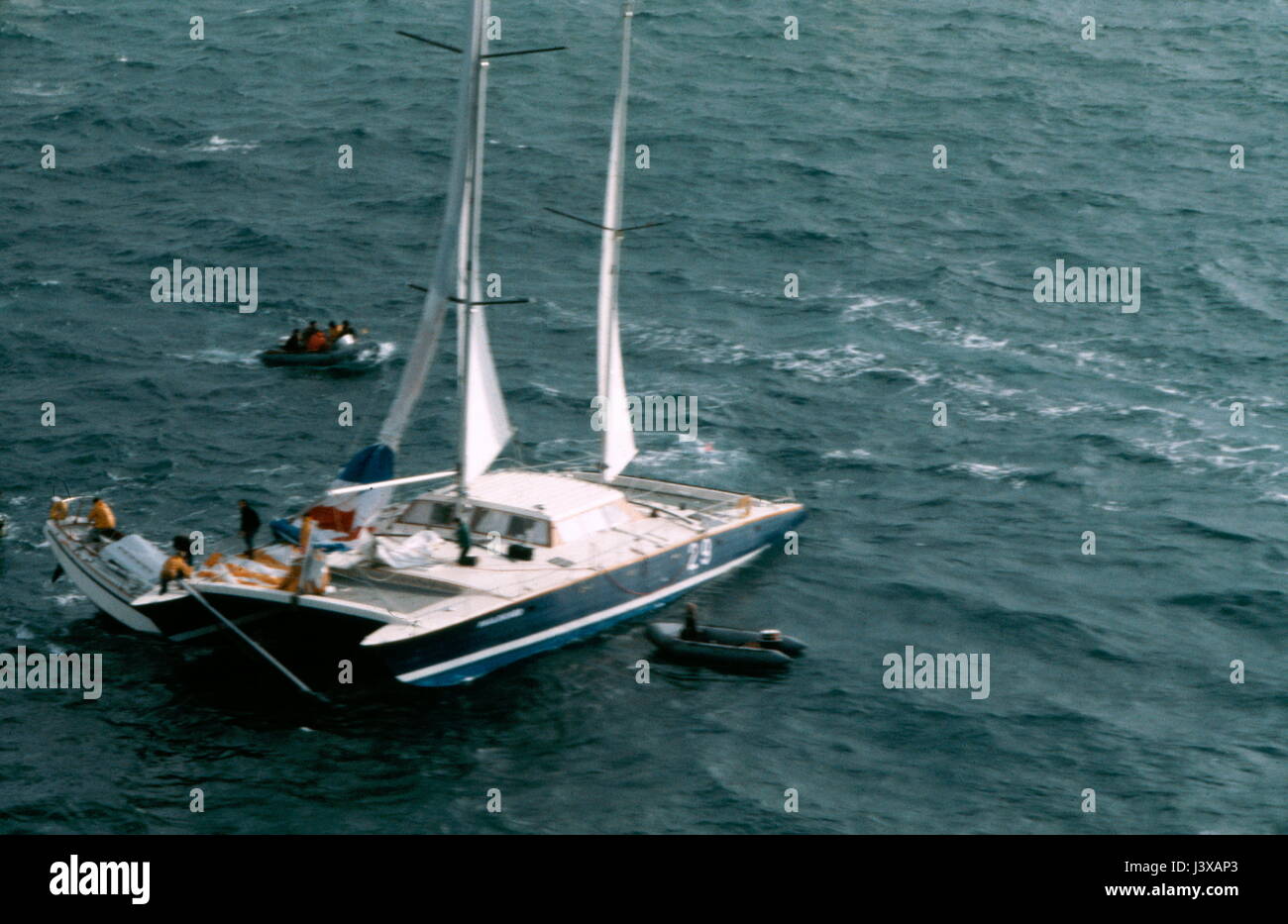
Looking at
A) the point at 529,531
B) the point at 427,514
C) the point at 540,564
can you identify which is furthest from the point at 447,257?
the point at 540,564

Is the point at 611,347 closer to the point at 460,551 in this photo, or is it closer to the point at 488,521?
the point at 488,521

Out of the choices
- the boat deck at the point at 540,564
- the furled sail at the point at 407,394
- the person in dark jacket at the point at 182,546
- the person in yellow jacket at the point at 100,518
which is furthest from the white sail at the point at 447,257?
the person in yellow jacket at the point at 100,518

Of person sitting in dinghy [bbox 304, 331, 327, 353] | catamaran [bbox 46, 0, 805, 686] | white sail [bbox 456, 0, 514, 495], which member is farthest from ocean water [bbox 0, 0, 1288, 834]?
white sail [bbox 456, 0, 514, 495]

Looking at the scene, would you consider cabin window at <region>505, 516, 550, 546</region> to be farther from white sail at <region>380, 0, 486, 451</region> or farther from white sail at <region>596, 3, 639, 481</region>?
white sail at <region>596, 3, 639, 481</region>

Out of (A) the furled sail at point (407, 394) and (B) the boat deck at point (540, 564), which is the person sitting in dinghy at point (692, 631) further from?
(A) the furled sail at point (407, 394)

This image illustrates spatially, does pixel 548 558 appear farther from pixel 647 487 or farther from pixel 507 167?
pixel 507 167
